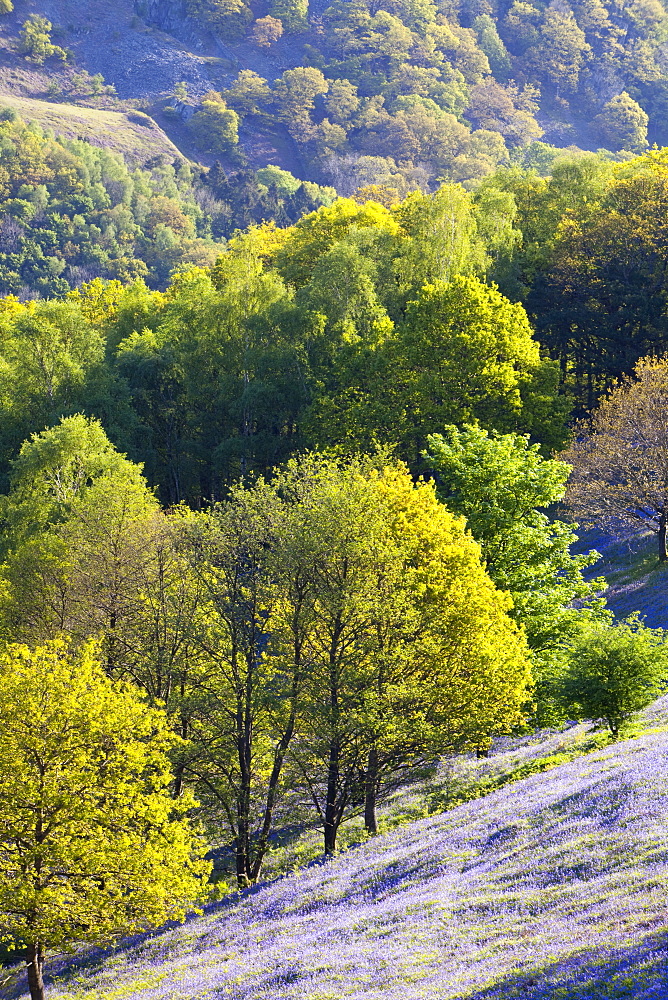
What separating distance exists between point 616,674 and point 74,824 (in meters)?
17.2

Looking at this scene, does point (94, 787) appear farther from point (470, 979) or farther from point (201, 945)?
point (470, 979)

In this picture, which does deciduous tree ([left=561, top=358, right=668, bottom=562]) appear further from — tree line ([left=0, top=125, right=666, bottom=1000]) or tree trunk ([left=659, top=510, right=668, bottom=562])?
tree line ([left=0, top=125, right=666, bottom=1000])

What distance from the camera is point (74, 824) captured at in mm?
29391

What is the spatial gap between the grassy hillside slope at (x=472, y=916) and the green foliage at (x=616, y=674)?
1.38 m

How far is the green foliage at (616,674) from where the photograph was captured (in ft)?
102

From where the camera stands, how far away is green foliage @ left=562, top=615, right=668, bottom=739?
3095 centimetres

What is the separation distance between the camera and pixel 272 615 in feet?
126

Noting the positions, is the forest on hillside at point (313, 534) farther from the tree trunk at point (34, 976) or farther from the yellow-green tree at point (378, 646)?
the tree trunk at point (34, 976)

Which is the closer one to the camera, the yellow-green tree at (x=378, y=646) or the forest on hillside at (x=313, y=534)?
the forest on hillside at (x=313, y=534)

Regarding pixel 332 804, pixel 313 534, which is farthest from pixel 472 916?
pixel 313 534

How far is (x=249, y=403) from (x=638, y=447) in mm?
33606

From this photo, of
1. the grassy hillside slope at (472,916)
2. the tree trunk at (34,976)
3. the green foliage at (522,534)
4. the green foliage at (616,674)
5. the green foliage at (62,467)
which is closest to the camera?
the grassy hillside slope at (472,916)

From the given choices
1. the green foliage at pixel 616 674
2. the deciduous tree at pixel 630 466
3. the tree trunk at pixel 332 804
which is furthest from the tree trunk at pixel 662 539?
the tree trunk at pixel 332 804

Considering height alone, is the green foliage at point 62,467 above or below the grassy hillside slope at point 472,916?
above
